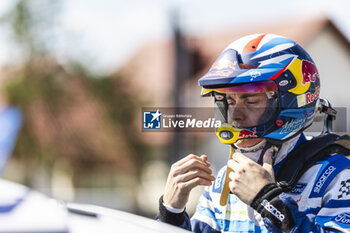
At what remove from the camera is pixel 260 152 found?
2303mm

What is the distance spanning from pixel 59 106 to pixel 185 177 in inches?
951

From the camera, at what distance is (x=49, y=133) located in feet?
85.4

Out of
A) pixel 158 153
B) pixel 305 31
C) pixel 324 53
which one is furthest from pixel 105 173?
pixel 324 53

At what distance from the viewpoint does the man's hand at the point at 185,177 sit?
2143 mm

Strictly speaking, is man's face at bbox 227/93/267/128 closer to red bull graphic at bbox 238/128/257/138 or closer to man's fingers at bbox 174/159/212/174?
red bull graphic at bbox 238/128/257/138

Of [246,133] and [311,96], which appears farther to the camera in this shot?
[311,96]

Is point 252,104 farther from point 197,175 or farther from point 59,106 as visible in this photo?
point 59,106

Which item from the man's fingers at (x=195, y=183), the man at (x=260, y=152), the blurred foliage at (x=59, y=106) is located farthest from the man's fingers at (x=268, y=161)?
the blurred foliage at (x=59, y=106)

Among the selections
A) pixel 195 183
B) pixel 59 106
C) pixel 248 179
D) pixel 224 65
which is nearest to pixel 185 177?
pixel 195 183

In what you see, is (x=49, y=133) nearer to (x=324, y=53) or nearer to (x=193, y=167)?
(x=324, y=53)

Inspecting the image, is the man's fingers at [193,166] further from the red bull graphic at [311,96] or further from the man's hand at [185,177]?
the red bull graphic at [311,96]

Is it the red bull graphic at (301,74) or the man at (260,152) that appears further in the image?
the red bull graphic at (301,74)

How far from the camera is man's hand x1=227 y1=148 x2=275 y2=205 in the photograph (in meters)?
1.99

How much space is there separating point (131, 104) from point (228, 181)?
24.8 m
